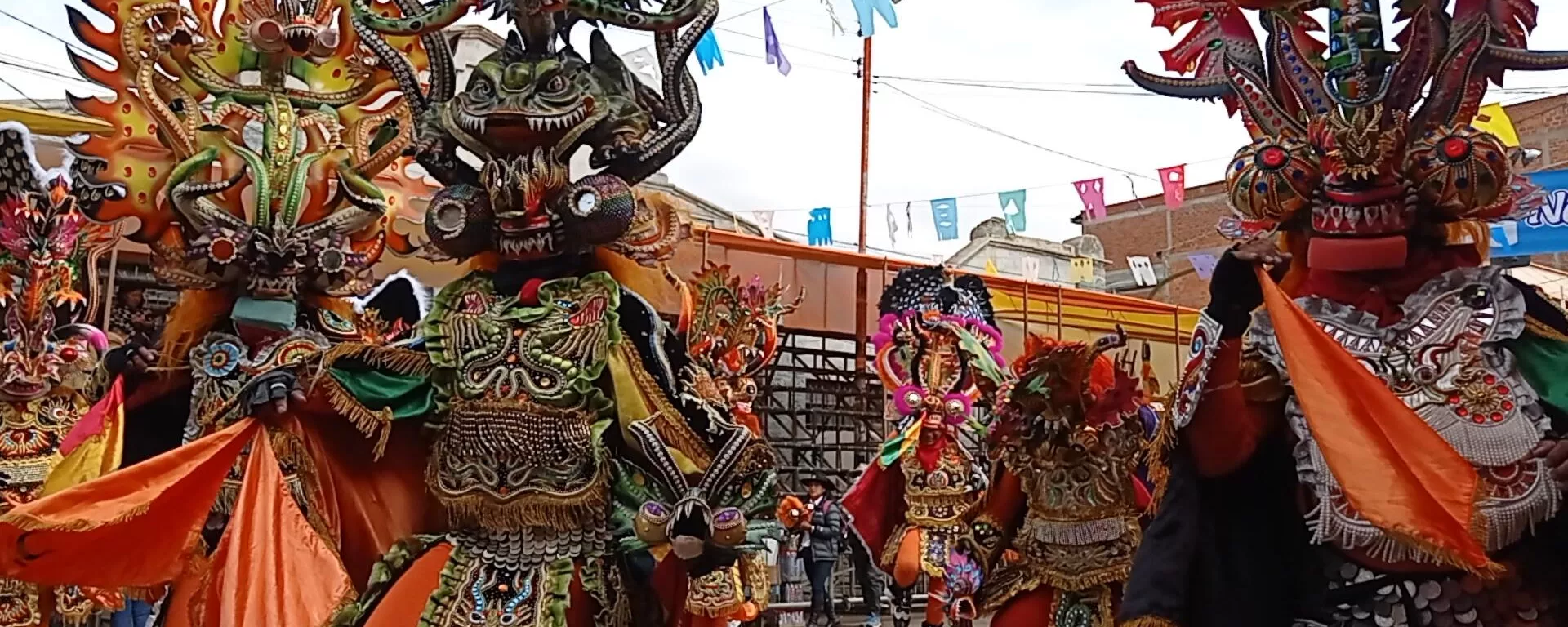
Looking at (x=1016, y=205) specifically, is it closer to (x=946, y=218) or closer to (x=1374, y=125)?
(x=946, y=218)

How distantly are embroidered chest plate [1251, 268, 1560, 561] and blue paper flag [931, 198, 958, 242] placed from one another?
31.2 ft

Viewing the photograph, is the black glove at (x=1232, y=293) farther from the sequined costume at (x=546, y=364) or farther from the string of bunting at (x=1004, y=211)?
the string of bunting at (x=1004, y=211)

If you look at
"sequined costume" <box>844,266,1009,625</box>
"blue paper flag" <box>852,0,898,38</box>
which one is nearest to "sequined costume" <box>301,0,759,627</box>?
"sequined costume" <box>844,266,1009,625</box>

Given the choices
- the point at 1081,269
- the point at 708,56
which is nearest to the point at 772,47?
the point at 708,56

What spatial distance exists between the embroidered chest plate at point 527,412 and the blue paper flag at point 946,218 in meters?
9.16

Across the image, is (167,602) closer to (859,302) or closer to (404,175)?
(404,175)

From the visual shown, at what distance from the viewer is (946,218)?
12.2 meters

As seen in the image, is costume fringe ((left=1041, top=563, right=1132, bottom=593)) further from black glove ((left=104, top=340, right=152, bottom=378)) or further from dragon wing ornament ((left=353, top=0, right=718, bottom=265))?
black glove ((left=104, top=340, right=152, bottom=378))

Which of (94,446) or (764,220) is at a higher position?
(764,220)

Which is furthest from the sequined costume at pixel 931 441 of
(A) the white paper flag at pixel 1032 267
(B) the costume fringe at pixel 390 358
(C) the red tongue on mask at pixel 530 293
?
(A) the white paper flag at pixel 1032 267

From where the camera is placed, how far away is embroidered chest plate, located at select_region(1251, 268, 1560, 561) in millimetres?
2408

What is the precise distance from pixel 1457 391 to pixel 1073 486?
166cm

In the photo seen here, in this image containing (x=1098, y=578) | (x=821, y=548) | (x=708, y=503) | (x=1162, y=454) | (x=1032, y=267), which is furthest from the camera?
(x=1032, y=267)

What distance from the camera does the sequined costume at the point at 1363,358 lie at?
2.41m
